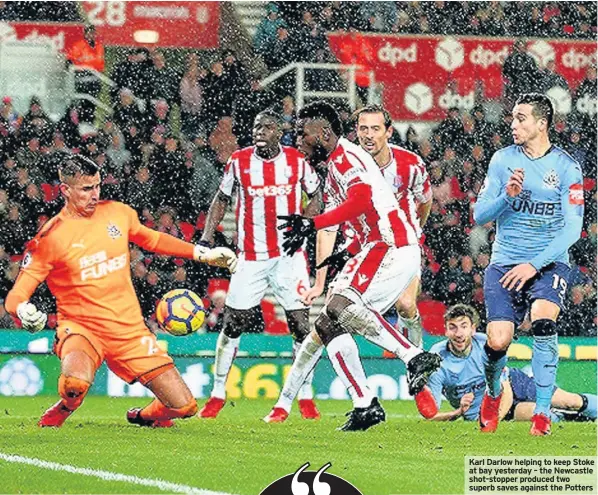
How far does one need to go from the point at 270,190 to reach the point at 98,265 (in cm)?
178

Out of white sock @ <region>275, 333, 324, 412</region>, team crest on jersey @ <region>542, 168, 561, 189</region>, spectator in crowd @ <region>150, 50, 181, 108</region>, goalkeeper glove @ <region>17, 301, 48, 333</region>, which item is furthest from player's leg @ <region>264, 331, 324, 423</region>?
spectator in crowd @ <region>150, 50, 181, 108</region>

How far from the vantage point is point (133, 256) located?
12031mm

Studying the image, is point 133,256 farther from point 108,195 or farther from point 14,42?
point 14,42

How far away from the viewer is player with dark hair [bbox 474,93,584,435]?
8555 mm

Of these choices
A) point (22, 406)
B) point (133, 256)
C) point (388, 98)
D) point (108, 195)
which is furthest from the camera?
point (388, 98)

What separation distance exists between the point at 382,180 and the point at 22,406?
3.93 metres

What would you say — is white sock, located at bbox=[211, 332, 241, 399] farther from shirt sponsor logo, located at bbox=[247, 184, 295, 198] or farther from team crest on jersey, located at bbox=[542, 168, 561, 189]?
team crest on jersey, located at bbox=[542, 168, 561, 189]

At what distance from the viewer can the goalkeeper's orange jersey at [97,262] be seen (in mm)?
8352

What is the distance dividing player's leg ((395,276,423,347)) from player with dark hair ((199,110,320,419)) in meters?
0.64

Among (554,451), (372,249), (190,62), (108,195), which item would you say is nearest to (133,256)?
(108,195)

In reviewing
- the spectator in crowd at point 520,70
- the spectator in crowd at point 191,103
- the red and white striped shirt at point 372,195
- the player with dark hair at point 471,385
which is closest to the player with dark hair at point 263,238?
the player with dark hair at point 471,385

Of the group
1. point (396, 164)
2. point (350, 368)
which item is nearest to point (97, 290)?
point (350, 368)

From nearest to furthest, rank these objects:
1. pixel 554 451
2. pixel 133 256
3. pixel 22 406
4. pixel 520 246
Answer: pixel 554 451 < pixel 520 246 < pixel 22 406 < pixel 133 256

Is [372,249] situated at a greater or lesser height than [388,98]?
lesser
